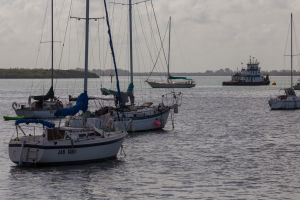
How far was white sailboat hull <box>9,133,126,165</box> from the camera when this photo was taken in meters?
32.2

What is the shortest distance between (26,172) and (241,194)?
1238 cm

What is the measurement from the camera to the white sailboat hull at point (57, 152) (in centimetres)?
3216

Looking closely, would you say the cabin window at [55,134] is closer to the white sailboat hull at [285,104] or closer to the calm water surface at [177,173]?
the calm water surface at [177,173]

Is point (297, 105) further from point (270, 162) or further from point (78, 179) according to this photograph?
point (78, 179)

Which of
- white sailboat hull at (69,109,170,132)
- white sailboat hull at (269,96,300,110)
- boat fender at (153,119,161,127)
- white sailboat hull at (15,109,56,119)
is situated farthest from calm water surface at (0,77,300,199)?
white sailboat hull at (269,96,300,110)

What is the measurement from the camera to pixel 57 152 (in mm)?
32656

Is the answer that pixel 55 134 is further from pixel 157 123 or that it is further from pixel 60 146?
pixel 157 123

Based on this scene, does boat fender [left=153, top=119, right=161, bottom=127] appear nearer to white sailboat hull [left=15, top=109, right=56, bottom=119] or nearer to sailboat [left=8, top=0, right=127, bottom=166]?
sailboat [left=8, top=0, right=127, bottom=166]

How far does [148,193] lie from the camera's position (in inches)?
1075

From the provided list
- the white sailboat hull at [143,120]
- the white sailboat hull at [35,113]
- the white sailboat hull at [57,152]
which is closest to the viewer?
the white sailboat hull at [57,152]

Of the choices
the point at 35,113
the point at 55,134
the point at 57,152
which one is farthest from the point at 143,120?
the point at 35,113

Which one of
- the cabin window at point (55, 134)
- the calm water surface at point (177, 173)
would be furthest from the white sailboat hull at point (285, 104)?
the cabin window at point (55, 134)

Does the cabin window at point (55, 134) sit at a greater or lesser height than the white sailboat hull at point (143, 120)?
greater

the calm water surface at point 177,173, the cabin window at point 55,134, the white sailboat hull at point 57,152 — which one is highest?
Result: the cabin window at point 55,134
